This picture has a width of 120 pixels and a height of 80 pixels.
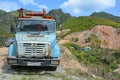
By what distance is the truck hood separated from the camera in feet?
64.3

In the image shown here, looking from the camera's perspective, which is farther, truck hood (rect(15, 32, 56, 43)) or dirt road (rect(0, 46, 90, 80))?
truck hood (rect(15, 32, 56, 43))

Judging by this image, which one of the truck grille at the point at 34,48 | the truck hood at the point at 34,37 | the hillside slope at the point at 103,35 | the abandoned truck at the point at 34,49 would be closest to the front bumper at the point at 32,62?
the abandoned truck at the point at 34,49

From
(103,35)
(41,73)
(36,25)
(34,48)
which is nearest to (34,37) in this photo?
(34,48)

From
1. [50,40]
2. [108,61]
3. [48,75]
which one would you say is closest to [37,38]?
[50,40]

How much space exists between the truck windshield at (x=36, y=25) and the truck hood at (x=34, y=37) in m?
0.53

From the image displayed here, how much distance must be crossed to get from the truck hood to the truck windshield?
1.74 feet

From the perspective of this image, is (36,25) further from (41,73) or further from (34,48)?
(41,73)

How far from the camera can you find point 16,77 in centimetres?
1836

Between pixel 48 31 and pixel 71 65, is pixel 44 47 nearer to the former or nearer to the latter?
pixel 48 31

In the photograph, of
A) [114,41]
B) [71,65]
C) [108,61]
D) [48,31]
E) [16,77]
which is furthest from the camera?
[114,41]

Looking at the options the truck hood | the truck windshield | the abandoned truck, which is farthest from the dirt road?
the truck windshield

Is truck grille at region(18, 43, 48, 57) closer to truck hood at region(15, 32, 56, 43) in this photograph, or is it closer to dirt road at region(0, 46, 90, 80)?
truck hood at region(15, 32, 56, 43)

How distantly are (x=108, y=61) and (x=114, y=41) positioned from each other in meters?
49.1

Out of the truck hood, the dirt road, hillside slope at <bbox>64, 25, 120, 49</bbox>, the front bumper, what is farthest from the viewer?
hillside slope at <bbox>64, 25, 120, 49</bbox>
